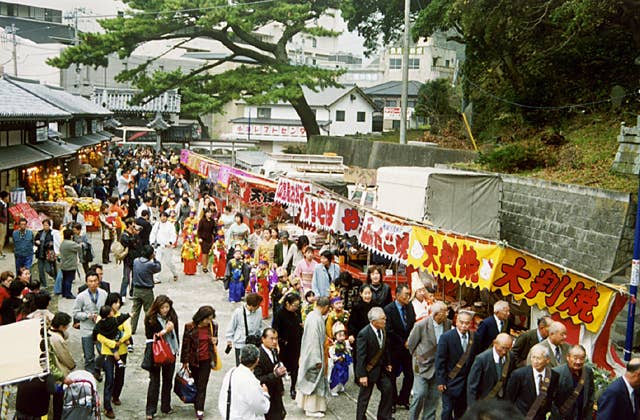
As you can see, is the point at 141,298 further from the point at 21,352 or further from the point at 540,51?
the point at 540,51

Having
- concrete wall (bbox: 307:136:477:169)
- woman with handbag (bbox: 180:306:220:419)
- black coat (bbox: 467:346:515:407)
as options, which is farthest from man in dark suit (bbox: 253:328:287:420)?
concrete wall (bbox: 307:136:477:169)

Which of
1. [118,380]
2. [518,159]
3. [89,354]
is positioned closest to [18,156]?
[89,354]

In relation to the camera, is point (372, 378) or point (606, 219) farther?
point (606, 219)

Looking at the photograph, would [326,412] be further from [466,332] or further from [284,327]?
[466,332]

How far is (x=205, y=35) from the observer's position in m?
32.0

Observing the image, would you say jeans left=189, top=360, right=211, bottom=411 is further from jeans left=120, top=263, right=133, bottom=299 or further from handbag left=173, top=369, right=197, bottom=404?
jeans left=120, top=263, right=133, bottom=299

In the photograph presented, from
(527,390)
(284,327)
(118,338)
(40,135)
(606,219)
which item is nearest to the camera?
(527,390)

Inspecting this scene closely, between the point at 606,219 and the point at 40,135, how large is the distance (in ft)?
60.5

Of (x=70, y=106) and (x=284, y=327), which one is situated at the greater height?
(x=70, y=106)

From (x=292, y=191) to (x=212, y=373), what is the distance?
609cm

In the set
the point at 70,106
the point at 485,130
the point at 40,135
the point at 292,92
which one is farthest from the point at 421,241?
the point at 70,106

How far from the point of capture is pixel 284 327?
379 inches

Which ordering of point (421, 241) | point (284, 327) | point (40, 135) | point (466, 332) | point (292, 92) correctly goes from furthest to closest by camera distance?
point (292, 92), point (40, 135), point (421, 241), point (284, 327), point (466, 332)

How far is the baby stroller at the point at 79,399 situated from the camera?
7262 mm
